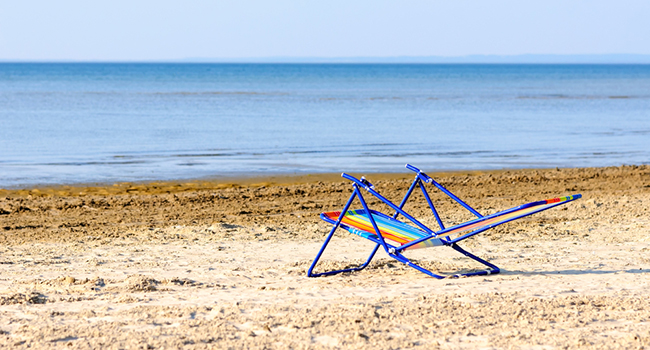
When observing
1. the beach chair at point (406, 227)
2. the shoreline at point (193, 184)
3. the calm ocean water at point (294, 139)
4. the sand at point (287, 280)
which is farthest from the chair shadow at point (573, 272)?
the calm ocean water at point (294, 139)

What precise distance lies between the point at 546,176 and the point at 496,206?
10.5ft

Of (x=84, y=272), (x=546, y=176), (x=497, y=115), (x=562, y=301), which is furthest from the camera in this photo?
(x=497, y=115)

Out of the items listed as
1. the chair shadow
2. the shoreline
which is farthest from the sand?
the shoreline

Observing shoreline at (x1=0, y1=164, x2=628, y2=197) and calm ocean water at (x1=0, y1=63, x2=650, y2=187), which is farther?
calm ocean water at (x1=0, y1=63, x2=650, y2=187)

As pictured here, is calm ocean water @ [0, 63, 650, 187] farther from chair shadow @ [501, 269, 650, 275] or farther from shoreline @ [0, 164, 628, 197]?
chair shadow @ [501, 269, 650, 275]

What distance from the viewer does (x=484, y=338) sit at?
434cm

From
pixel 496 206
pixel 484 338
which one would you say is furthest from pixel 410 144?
pixel 484 338

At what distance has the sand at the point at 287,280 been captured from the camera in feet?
14.5

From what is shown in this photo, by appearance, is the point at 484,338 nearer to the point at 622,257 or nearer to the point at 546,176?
the point at 622,257

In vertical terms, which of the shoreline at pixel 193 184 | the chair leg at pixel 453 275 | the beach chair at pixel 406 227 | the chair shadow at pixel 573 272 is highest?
the beach chair at pixel 406 227

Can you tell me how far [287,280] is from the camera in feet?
19.6

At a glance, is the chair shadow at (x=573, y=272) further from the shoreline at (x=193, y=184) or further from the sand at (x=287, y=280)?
the shoreline at (x=193, y=184)

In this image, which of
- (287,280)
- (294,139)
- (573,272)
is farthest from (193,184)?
(573,272)

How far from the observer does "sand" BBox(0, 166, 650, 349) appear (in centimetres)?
441
